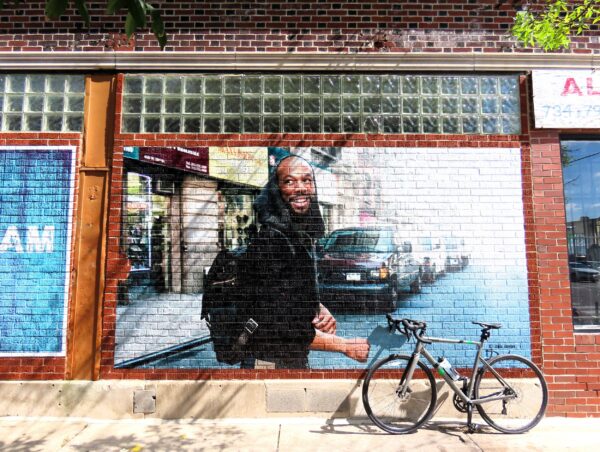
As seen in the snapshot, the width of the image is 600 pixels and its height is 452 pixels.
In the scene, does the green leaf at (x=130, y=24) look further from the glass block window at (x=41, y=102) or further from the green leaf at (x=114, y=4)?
the glass block window at (x=41, y=102)

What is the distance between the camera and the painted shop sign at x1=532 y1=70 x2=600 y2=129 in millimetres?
5172

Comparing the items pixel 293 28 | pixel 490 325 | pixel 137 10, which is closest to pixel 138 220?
pixel 137 10

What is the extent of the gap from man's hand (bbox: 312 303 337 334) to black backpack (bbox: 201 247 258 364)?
70 centimetres

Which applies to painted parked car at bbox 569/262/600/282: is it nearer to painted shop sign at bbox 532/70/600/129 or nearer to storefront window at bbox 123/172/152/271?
painted shop sign at bbox 532/70/600/129

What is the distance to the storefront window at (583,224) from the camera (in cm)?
512

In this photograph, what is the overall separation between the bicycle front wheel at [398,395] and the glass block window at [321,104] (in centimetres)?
276

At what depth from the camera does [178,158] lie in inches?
203

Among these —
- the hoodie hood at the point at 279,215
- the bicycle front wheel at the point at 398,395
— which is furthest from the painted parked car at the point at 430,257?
the hoodie hood at the point at 279,215

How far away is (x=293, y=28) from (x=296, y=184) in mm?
1945

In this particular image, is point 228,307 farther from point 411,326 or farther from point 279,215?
point 411,326

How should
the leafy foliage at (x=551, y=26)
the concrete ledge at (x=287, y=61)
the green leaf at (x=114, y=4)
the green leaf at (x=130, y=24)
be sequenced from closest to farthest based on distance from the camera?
the green leaf at (x=114, y=4), the green leaf at (x=130, y=24), the leafy foliage at (x=551, y=26), the concrete ledge at (x=287, y=61)

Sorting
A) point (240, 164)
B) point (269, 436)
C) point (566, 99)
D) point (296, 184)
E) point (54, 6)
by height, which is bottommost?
point (269, 436)

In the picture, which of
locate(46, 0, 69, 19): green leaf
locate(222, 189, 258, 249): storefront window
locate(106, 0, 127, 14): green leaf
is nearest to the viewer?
locate(46, 0, 69, 19): green leaf

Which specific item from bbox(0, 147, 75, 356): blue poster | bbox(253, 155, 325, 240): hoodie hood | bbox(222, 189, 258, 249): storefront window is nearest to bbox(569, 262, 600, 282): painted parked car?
bbox(253, 155, 325, 240): hoodie hood
